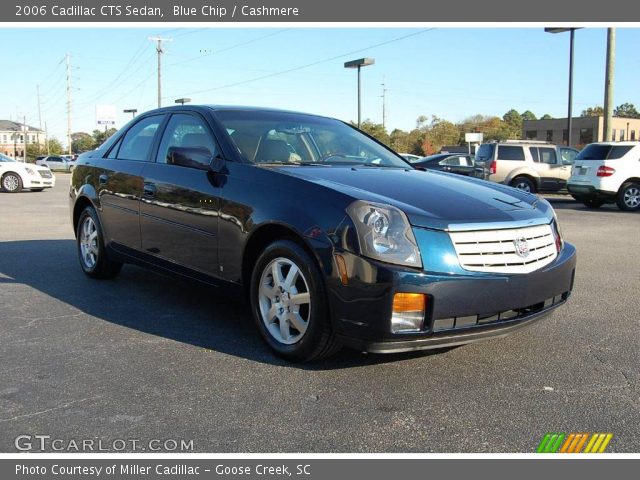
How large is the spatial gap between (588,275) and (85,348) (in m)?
5.06

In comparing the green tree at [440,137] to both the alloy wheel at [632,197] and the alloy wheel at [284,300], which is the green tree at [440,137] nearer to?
the alloy wheel at [632,197]

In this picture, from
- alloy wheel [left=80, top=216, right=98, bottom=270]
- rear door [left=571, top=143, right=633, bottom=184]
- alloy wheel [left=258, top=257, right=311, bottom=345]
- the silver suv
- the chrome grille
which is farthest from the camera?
the silver suv

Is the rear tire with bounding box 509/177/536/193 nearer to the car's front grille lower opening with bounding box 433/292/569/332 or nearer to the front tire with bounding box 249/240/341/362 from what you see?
the car's front grille lower opening with bounding box 433/292/569/332

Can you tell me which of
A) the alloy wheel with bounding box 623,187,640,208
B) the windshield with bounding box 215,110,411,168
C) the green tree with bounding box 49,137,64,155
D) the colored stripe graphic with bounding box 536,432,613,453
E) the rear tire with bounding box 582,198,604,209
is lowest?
the colored stripe graphic with bounding box 536,432,613,453

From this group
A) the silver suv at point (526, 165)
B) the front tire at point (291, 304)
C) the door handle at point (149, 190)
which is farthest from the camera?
the silver suv at point (526, 165)

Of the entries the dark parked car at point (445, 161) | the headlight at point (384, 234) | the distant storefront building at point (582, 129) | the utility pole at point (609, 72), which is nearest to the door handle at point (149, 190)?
the headlight at point (384, 234)

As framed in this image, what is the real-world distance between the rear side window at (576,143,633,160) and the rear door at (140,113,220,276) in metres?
12.9

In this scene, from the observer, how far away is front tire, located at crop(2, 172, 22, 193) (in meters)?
19.8

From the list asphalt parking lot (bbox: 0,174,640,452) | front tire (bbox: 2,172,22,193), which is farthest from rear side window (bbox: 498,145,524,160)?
front tire (bbox: 2,172,22,193)

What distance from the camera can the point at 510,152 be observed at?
61.5ft

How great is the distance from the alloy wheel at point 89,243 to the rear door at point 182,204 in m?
1.17

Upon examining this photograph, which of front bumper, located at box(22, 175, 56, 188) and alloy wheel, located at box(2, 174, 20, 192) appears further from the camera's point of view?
front bumper, located at box(22, 175, 56, 188)

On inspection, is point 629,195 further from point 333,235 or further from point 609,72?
point 333,235

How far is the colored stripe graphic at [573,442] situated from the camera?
8.95ft
